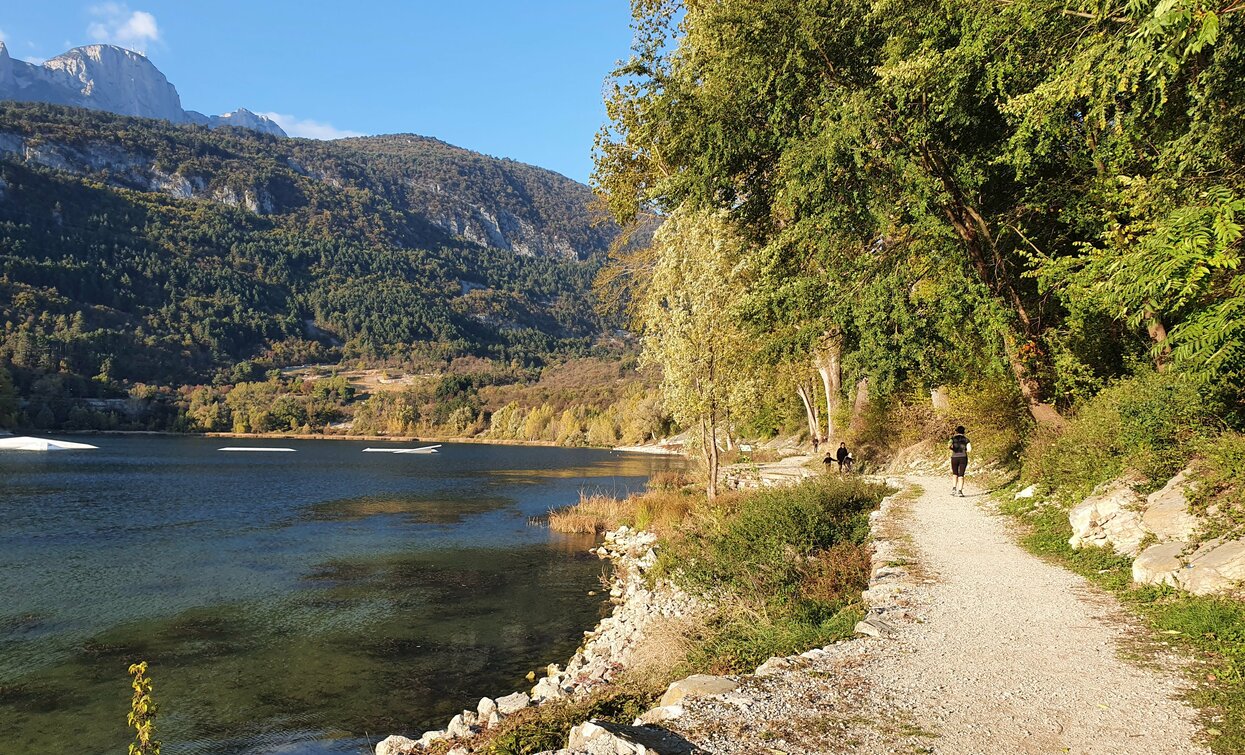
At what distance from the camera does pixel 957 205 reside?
15.4 metres

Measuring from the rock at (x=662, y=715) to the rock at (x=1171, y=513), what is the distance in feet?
24.6

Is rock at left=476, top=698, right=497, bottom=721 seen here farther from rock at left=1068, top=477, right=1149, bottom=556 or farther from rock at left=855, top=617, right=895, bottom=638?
rock at left=1068, top=477, right=1149, bottom=556

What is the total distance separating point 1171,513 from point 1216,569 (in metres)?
1.97

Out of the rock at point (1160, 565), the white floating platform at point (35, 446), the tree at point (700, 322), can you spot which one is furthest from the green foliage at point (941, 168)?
the white floating platform at point (35, 446)

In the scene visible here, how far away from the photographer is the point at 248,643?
15.8 metres

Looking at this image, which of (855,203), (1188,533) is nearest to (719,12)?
(855,203)

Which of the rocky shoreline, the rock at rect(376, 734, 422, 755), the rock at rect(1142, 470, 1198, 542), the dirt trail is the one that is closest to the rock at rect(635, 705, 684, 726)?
the dirt trail

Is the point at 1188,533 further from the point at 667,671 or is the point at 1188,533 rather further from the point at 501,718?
the point at 501,718

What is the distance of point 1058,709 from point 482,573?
19.2m

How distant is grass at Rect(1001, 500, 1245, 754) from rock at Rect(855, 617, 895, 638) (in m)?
2.65

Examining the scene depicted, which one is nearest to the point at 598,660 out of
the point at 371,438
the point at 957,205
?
the point at 957,205

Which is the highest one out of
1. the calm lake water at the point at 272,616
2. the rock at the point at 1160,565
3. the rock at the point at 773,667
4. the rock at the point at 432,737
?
the rock at the point at 1160,565

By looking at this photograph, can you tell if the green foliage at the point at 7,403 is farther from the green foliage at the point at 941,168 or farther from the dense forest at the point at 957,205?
the green foliage at the point at 941,168

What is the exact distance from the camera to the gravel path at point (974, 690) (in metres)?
5.29
